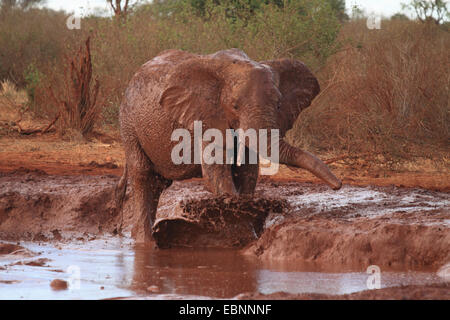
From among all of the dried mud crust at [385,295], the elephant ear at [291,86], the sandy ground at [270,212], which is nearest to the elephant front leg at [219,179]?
the sandy ground at [270,212]

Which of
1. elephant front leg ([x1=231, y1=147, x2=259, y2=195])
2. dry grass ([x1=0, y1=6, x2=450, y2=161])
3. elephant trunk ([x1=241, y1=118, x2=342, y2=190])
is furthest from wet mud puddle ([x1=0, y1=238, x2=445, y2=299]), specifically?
dry grass ([x1=0, y1=6, x2=450, y2=161])

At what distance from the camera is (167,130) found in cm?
618

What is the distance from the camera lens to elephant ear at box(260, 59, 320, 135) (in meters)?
6.12

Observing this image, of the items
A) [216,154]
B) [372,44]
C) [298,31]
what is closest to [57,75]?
[298,31]

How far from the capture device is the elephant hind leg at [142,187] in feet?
22.1

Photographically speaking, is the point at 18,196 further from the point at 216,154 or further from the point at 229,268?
the point at 229,268

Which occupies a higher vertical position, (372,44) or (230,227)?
(372,44)

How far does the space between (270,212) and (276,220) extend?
2.19 ft

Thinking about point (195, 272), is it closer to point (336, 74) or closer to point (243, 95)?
point (243, 95)

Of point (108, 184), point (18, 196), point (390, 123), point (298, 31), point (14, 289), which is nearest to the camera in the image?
point (14, 289)

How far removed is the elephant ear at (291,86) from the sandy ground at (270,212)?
73cm

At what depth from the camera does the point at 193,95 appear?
19.1 ft
